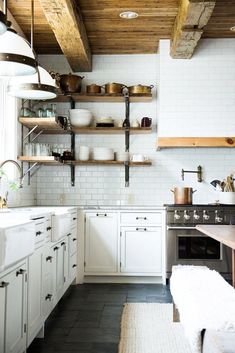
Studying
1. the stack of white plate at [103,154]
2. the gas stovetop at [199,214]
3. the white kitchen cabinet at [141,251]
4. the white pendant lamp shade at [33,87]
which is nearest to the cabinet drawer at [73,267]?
the white kitchen cabinet at [141,251]

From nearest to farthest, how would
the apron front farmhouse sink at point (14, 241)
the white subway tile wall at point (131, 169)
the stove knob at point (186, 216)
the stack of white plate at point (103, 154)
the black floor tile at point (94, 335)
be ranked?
1. the apron front farmhouse sink at point (14, 241)
2. the black floor tile at point (94, 335)
3. the stove knob at point (186, 216)
4. the stack of white plate at point (103, 154)
5. the white subway tile wall at point (131, 169)

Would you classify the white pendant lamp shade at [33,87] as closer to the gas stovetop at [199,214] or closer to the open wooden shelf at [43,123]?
the open wooden shelf at [43,123]

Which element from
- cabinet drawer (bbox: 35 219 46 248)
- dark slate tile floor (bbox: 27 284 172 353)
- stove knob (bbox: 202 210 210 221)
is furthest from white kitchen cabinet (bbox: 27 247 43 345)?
stove knob (bbox: 202 210 210 221)

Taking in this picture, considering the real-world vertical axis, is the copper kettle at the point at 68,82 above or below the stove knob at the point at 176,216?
above

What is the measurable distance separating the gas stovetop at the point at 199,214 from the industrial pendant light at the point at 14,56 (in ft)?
8.56

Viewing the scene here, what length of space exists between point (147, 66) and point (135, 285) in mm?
2863

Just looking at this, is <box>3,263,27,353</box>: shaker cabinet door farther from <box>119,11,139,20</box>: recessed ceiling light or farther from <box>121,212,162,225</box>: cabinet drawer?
<box>119,11,139,20</box>: recessed ceiling light

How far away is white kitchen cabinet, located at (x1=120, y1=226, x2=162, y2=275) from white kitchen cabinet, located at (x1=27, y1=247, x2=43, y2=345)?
6.92 feet

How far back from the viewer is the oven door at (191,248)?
4949 millimetres

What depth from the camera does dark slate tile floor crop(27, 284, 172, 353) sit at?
9.77 feet

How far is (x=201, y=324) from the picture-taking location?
1.84 m

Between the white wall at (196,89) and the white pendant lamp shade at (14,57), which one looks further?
the white wall at (196,89)

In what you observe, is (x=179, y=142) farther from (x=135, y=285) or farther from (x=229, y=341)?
(x=229, y=341)

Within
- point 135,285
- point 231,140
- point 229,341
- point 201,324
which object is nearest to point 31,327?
point 201,324
